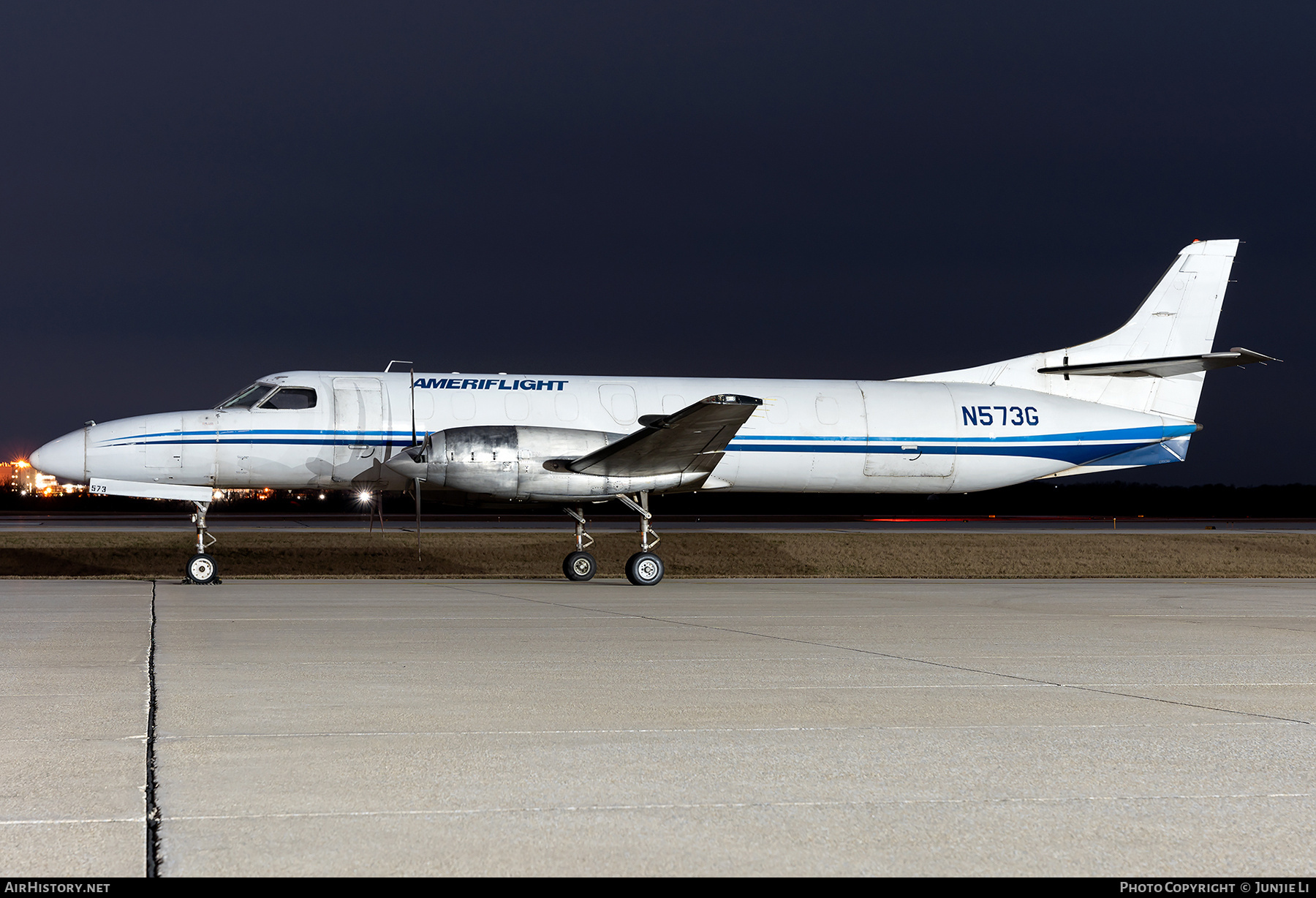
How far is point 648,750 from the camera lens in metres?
6.01

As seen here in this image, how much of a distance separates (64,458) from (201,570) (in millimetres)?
3453

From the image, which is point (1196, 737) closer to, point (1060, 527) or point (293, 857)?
point (293, 857)

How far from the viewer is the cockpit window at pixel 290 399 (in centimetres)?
2081

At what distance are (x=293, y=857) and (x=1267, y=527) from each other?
5259cm

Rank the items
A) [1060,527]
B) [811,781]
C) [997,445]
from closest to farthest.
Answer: [811,781] → [997,445] → [1060,527]

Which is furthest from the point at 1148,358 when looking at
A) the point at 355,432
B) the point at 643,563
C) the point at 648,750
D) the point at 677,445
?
the point at 648,750

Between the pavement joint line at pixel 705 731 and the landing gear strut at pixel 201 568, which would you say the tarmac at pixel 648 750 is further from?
the landing gear strut at pixel 201 568

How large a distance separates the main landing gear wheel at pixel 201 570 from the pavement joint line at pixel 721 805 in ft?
50.2

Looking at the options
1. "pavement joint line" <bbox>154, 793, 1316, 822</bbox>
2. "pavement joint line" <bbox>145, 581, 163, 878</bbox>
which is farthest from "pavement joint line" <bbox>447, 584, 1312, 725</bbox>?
"pavement joint line" <bbox>145, 581, 163, 878</bbox>

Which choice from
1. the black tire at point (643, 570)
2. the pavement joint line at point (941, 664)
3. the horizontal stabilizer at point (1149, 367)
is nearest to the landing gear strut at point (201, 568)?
the pavement joint line at point (941, 664)

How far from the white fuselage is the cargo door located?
1.1 inches

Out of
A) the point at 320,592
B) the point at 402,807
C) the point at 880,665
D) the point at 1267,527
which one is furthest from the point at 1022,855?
the point at 1267,527

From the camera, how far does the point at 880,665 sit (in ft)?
31.0

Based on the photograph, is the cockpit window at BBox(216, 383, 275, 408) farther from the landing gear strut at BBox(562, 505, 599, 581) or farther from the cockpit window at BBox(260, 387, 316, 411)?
the landing gear strut at BBox(562, 505, 599, 581)
